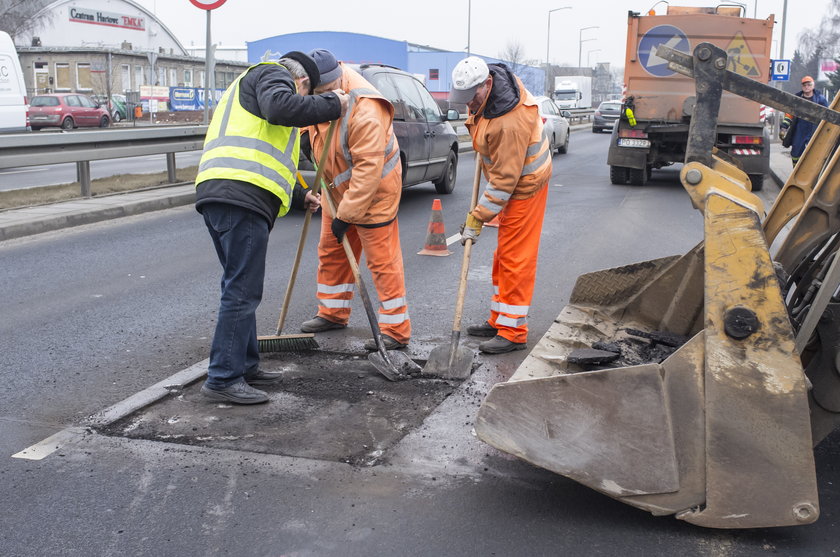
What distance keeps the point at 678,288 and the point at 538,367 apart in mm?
1128

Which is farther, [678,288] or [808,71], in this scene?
[808,71]

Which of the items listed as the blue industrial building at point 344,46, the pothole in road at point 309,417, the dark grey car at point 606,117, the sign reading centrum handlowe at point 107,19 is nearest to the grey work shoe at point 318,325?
the pothole in road at point 309,417

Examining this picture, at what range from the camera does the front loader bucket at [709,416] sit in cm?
275

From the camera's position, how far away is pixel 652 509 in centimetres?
290

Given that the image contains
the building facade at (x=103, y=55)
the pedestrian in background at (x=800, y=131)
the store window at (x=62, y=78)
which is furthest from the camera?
the store window at (x=62, y=78)

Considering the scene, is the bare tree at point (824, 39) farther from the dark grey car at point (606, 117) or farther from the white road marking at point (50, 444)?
the white road marking at point (50, 444)

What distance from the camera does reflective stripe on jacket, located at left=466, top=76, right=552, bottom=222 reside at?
4.94 m

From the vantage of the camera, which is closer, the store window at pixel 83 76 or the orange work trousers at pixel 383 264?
the orange work trousers at pixel 383 264

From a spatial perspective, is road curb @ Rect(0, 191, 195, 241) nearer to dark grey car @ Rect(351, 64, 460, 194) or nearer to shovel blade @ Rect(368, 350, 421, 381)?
dark grey car @ Rect(351, 64, 460, 194)

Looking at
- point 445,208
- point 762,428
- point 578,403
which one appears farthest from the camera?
point 445,208

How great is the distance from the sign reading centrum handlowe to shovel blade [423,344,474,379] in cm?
6496

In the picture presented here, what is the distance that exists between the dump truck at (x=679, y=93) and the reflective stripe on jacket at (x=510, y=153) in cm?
940

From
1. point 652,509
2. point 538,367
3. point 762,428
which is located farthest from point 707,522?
point 538,367

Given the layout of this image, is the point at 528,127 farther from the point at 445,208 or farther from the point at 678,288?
the point at 445,208
